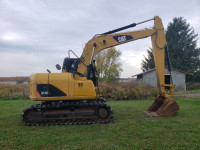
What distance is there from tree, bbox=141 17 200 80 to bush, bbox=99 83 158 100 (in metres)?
25.8

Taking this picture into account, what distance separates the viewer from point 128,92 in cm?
1770

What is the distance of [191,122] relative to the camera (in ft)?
25.3

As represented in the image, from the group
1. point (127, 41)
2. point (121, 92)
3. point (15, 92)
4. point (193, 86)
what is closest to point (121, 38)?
point (127, 41)

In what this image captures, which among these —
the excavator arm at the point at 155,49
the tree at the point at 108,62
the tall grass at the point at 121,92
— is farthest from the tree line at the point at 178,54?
the excavator arm at the point at 155,49

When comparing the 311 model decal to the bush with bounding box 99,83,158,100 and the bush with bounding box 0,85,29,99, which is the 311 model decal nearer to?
the bush with bounding box 99,83,158,100

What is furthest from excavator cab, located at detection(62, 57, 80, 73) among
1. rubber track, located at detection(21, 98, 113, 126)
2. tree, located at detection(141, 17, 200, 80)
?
tree, located at detection(141, 17, 200, 80)

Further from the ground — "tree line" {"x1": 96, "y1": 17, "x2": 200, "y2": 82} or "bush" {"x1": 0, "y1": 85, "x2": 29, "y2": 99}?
"tree line" {"x1": 96, "y1": 17, "x2": 200, "y2": 82}

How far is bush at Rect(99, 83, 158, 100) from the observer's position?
695 inches

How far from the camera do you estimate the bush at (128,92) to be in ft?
57.9

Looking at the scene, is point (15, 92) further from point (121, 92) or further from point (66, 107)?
point (66, 107)

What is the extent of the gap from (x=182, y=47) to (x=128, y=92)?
31.0m

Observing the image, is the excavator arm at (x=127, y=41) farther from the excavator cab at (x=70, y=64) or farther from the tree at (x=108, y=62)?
the tree at (x=108, y=62)

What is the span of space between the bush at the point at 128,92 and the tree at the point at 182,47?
25.8 m

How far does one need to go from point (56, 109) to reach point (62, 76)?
1.38 meters
